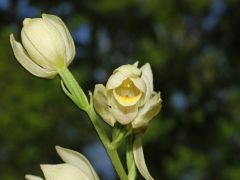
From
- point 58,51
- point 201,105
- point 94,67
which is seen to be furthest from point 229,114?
point 58,51

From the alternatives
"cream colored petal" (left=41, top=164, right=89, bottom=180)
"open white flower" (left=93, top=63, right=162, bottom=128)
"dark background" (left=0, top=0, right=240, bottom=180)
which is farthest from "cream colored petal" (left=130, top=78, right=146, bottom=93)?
"dark background" (left=0, top=0, right=240, bottom=180)

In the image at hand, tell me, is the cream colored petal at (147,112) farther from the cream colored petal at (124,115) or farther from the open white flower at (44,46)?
the open white flower at (44,46)

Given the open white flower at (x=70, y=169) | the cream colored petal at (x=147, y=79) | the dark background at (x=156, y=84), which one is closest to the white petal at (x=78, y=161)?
the open white flower at (x=70, y=169)

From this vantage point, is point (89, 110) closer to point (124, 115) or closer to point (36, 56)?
point (124, 115)

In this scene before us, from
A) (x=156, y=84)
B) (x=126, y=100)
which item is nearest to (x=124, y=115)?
(x=126, y=100)

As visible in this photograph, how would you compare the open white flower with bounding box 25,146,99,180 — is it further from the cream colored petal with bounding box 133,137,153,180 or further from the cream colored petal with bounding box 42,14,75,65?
the cream colored petal with bounding box 42,14,75,65

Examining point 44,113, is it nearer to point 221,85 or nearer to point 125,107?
point 221,85
